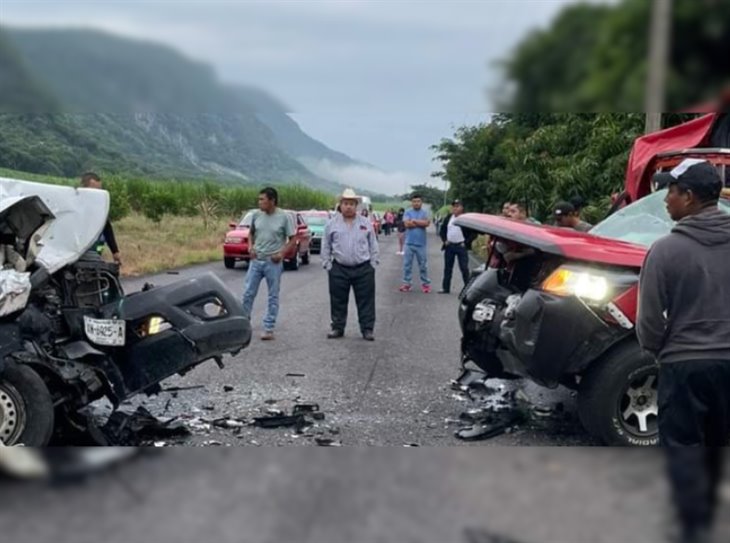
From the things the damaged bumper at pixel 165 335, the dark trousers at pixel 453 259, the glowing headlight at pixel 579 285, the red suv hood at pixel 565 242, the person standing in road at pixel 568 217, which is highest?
the person standing in road at pixel 568 217

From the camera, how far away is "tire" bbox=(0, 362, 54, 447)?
3922 mm

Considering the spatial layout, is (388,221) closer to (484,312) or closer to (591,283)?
(484,312)

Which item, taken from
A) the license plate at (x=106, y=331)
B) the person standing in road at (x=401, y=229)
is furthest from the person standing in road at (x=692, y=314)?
the person standing in road at (x=401, y=229)

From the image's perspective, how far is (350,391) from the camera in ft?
20.5

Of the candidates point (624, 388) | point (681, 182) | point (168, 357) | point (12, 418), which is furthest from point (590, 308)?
point (12, 418)

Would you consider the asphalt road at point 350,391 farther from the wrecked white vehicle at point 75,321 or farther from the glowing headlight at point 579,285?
the glowing headlight at point 579,285

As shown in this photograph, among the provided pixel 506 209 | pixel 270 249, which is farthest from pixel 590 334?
pixel 270 249

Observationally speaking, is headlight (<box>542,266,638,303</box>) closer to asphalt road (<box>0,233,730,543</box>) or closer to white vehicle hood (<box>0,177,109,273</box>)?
white vehicle hood (<box>0,177,109,273</box>)

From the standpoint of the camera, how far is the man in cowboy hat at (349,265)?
858 centimetres

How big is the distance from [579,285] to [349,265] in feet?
14.2

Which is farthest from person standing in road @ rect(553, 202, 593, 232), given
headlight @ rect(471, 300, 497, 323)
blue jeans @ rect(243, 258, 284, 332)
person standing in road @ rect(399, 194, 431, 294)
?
person standing in road @ rect(399, 194, 431, 294)

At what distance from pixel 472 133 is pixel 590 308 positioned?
291 centimetres

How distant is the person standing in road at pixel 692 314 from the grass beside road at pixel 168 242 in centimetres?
956

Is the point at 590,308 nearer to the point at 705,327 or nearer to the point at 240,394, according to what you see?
the point at 705,327
